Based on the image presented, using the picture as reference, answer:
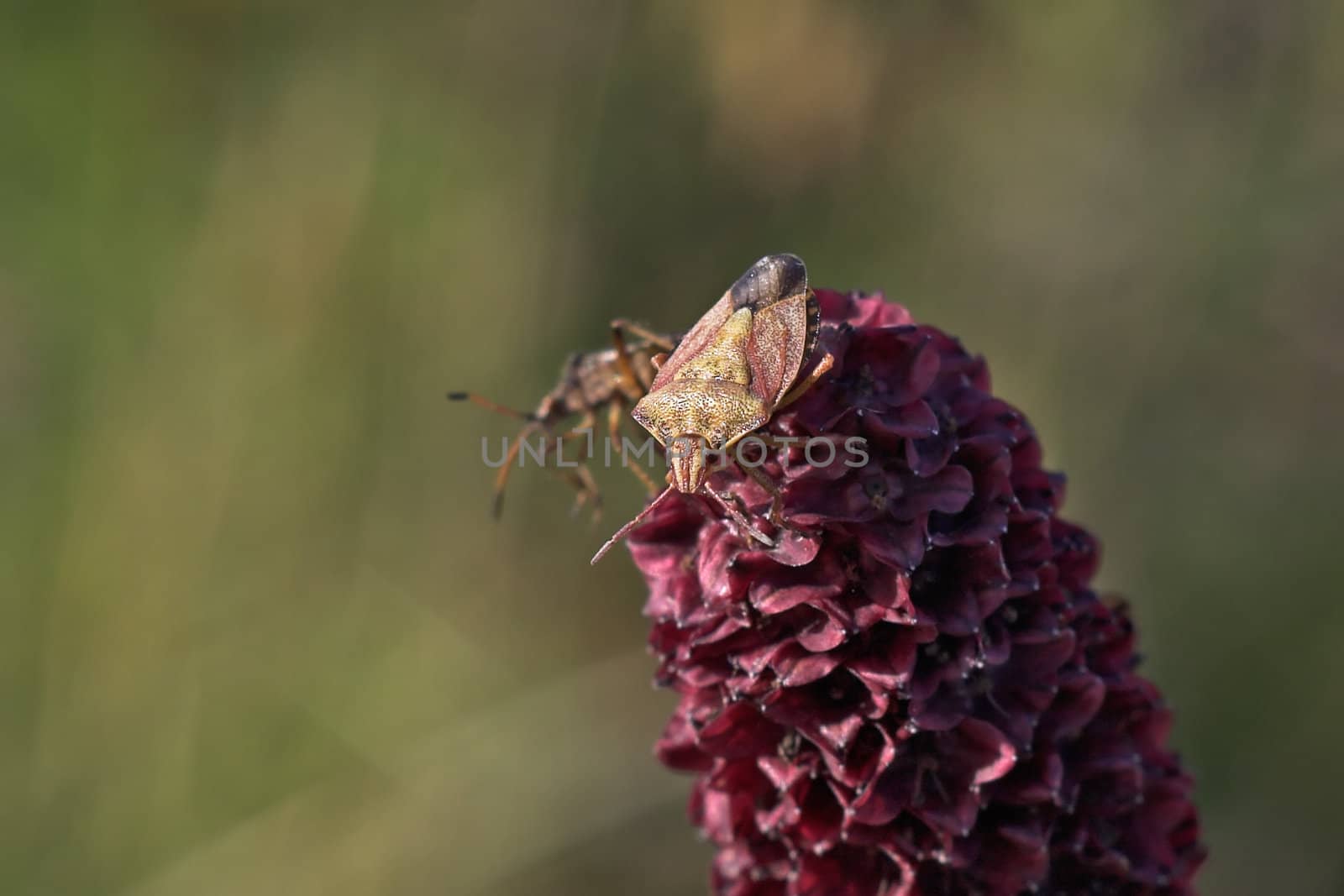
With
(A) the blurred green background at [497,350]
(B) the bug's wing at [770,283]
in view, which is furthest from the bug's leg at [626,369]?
(A) the blurred green background at [497,350]

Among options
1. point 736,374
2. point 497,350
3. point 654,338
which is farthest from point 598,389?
point 497,350

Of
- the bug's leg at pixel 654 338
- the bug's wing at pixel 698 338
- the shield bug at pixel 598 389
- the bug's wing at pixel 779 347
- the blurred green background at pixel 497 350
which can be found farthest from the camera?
the blurred green background at pixel 497 350

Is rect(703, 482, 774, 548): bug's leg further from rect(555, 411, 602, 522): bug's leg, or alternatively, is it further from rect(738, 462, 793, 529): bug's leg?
rect(555, 411, 602, 522): bug's leg

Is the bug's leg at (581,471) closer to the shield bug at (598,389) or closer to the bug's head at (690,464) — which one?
the shield bug at (598,389)

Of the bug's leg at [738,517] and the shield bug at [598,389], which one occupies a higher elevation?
the bug's leg at [738,517]

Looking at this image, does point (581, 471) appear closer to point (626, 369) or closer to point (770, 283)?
point (626, 369)

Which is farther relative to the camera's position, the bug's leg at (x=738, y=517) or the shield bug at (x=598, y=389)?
the shield bug at (x=598, y=389)

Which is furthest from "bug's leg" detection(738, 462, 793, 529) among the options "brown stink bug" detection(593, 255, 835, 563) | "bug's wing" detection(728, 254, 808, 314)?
"bug's wing" detection(728, 254, 808, 314)

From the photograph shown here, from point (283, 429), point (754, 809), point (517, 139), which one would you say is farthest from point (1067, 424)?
point (283, 429)
